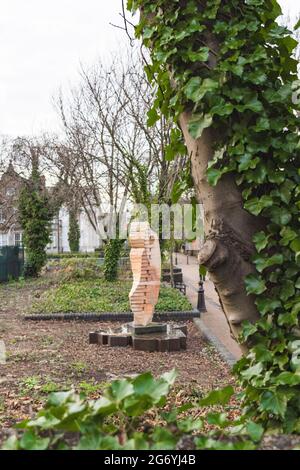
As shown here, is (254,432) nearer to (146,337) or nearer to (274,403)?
(274,403)

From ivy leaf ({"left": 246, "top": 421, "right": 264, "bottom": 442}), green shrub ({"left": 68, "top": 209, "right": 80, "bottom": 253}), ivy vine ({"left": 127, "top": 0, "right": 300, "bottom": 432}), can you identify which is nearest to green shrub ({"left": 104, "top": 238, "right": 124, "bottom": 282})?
ivy vine ({"left": 127, "top": 0, "right": 300, "bottom": 432})

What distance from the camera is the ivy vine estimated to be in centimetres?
254

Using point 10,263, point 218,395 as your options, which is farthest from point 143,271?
point 10,263

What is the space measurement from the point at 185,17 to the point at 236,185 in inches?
36.4

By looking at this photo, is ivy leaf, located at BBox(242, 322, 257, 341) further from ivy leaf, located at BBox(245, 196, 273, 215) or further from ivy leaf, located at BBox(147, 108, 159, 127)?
ivy leaf, located at BBox(147, 108, 159, 127)

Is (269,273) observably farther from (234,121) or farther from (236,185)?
(234,121)

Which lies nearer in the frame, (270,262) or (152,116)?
(270,262)

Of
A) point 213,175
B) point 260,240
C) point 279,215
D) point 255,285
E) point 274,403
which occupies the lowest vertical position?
point 274,403

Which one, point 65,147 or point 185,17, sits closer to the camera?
point 185,17

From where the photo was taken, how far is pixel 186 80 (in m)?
2.70

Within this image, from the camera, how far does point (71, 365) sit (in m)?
8.43

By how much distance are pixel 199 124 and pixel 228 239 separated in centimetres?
59

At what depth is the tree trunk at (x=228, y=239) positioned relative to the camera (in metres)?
2.59
